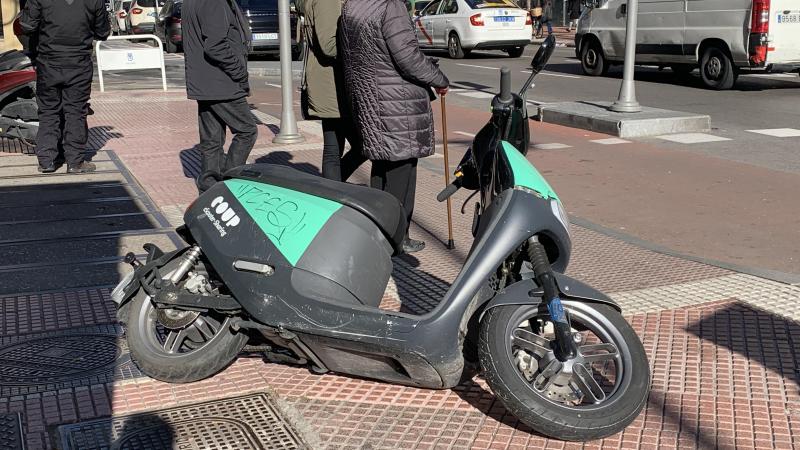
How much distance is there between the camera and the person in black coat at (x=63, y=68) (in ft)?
29.2

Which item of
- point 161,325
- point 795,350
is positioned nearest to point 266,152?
point 161,325

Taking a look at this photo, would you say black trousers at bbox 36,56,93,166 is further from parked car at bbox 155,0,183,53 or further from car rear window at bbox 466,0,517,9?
parked car at bbox 155,0,183,53

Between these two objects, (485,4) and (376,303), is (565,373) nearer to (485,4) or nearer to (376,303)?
(376,303)

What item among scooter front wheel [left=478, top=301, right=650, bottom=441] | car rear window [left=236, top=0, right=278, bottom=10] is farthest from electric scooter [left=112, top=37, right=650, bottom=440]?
car rear window [left=236, top=0, right=278, bottom=10]

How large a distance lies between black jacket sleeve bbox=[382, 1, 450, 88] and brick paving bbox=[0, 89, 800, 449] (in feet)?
4.10

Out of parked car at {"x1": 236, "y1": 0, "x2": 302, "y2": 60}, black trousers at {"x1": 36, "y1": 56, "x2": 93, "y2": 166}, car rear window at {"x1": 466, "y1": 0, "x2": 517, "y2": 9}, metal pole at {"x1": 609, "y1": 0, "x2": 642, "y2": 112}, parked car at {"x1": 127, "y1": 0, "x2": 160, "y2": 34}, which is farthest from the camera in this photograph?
parked car at {"x1": 127, "y1": 0, "x2": 160, "y2": 34}

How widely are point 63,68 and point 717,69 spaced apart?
1145 centimetres

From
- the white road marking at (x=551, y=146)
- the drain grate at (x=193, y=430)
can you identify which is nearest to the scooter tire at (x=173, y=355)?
the drain grate at (x=193, y=430)

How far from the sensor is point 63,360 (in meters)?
4.70

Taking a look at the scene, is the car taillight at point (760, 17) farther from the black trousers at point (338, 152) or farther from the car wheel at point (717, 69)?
the black trousers at point (338, 152)

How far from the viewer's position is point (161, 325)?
14.9 ft

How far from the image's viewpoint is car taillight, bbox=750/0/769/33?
1529 centimetres

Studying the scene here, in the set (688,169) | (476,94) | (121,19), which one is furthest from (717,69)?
(121,19)

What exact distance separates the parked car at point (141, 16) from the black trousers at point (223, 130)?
28.5m
